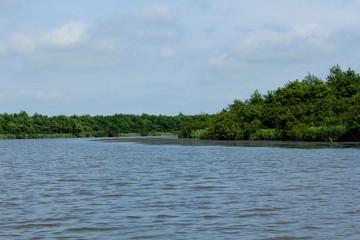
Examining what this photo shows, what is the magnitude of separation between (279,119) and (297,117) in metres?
2.51

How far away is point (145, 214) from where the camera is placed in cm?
1041

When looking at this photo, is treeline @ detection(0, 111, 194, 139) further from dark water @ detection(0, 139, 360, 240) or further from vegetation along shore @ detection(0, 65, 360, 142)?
dark water @ detection(0, 139, 360, 240)

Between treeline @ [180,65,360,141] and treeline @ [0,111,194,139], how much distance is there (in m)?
38.9

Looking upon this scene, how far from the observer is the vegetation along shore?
54.2 meters

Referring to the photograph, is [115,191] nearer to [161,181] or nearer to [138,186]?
[138,186]

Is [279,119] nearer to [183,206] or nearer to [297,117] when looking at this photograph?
[297,117]

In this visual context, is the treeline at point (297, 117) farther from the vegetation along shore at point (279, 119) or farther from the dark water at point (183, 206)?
the dark water at point (183, 206)

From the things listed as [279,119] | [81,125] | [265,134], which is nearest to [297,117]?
[279,119]

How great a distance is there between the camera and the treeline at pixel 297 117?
5284cm

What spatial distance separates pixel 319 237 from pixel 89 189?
8.72 metres

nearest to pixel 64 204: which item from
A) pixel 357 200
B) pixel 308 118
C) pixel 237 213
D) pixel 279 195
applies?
pixel 237 213

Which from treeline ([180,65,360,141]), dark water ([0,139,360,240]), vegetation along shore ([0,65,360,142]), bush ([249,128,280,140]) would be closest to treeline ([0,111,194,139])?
vegetation along shore ([0,65,360,142])

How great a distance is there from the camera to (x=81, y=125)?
123812mm

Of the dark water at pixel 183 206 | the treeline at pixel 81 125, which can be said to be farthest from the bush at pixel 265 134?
the treeline at pixel 81 125
